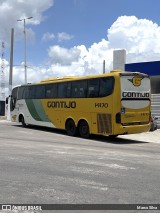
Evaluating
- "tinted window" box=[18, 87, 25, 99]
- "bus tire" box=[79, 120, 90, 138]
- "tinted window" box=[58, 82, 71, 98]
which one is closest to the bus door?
"bus tire" box=[79, 120, 90, 138]

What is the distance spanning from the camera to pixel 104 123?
17984 mm

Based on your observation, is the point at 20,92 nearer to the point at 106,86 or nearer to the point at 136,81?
the point at 106,86

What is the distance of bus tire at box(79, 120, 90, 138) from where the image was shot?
63.3ft

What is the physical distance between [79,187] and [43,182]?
33.3 inches

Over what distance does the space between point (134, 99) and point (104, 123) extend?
5.81 ft

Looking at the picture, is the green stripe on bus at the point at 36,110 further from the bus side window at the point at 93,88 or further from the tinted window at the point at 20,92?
the bus side window at the point at 93,88

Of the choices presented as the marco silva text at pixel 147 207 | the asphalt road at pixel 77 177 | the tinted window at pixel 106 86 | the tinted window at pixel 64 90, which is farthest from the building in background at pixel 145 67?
the marco silva text at pixel 147 207

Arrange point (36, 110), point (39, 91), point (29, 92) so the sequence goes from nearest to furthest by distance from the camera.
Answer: point (39, 91), point (36, 110), point (29, 92)

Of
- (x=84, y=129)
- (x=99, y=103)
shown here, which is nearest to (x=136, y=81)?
(x=99, y=103)

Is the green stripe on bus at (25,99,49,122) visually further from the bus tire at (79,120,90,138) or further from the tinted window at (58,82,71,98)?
the bus tire at (79,120,90,138)

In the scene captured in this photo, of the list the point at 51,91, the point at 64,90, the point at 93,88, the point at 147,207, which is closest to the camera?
the point at 147,207

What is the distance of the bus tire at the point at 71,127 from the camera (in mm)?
20153

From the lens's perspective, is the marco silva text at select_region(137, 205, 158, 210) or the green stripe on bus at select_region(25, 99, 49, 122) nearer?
the marco silva text at select_region(137, 205, 158, 210)

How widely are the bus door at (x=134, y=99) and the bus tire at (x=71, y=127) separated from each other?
141 inches
